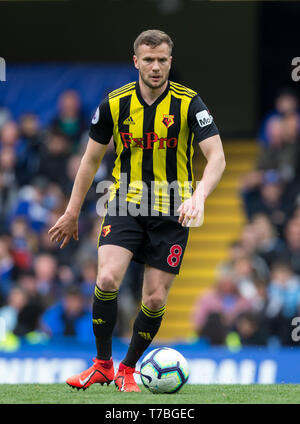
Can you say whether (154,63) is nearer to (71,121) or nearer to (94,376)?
(94,376)

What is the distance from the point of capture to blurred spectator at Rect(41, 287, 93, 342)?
36.8 feet

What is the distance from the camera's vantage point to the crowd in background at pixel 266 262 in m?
10.6

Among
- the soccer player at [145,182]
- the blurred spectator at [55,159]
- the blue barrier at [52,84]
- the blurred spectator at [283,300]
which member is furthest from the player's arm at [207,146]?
the blue barrier at [52,84]

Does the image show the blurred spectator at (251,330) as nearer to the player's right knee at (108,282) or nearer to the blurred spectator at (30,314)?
the blurred spectator at (30,314)

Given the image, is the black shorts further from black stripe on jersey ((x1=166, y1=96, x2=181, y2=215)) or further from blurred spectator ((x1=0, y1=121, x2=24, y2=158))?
blurred spectator ((x1=0, y1=121, x2=24, y2=158))

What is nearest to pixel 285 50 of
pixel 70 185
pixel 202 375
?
pixel 70 185

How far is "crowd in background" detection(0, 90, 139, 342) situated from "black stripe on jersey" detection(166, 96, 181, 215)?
5038 mm

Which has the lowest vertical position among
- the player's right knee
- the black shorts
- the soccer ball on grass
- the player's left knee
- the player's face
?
the soccer ball on grass

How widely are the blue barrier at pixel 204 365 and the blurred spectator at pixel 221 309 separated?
1690 mm

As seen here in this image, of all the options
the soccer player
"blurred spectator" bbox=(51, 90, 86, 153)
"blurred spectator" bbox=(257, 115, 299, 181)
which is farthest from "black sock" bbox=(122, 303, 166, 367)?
"blurred spectator" bbox=(51, 90, 86, 153)

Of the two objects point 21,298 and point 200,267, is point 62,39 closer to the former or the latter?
point 200,267

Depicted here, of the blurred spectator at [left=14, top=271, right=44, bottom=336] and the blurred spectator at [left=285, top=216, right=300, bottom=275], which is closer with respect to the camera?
the blurred spectator at [left=285, top=216, right=300, bottom=275]

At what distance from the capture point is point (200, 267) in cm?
1441

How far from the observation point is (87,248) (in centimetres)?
1239
